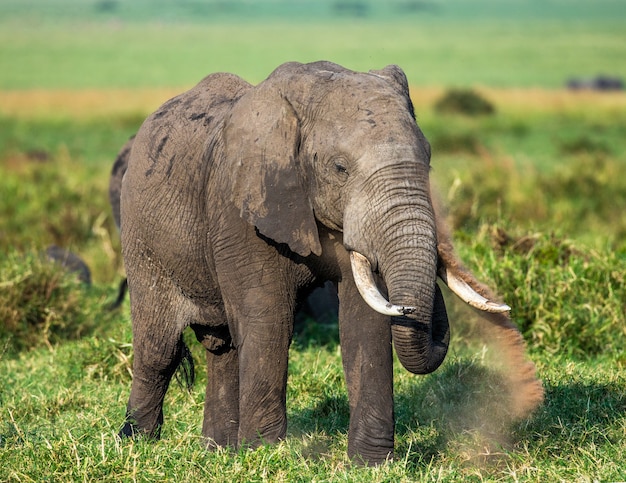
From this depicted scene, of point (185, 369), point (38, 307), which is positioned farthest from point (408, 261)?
point (38, 307)

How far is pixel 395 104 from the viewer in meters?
4.62

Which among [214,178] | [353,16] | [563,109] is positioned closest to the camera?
[214,178]

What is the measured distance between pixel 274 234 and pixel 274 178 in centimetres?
24

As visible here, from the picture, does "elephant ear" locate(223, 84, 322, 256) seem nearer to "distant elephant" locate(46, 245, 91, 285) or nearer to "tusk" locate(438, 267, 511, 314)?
"tusk" locate(438, 267, 511, 314)

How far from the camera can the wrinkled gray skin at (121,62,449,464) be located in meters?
4.49

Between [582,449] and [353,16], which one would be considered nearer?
[582,449]

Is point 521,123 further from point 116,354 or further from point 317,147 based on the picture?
point 317,147

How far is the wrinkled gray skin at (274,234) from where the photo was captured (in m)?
4.49

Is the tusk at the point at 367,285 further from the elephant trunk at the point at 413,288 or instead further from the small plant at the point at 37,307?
the small plant at the point at 37,307

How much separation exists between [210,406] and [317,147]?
1.99 meters

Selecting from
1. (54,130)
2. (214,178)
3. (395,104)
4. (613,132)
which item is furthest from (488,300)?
(54,130)

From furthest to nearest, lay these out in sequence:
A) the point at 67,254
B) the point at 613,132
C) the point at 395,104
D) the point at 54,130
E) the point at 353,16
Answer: the point at 353,16 < the point at 54,130 < the point at 613,132 < the point at 67,254 < the point at 395,104

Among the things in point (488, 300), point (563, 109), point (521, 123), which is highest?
point (488, 300)

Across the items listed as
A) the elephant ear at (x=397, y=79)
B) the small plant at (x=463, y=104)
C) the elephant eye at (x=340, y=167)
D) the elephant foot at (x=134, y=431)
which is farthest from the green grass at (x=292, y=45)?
the elephant eye at (x=340, y=167)
